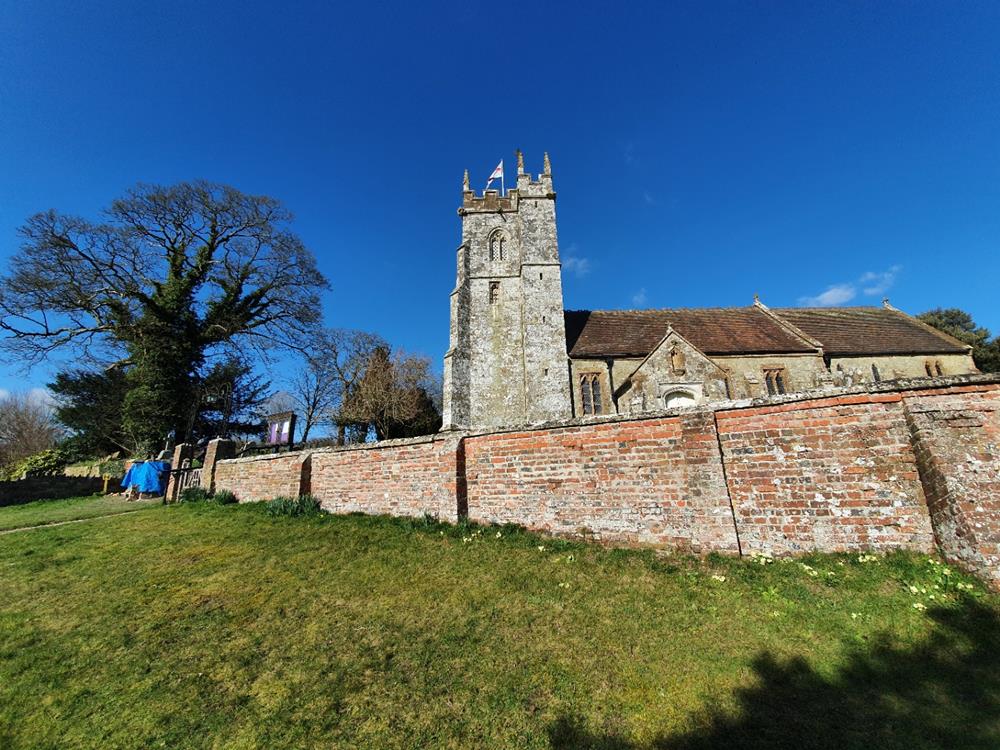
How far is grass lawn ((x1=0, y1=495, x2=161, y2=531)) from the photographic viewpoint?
10.7 m

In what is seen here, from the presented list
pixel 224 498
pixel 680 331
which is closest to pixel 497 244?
pixel 680 331

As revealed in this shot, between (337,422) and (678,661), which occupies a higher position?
(337,422)

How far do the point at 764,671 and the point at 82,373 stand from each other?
1414 inches

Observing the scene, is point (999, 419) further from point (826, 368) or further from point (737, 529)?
point (826, 368)

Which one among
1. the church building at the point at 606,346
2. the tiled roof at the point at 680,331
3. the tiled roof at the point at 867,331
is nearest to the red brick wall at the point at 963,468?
the church building at the point at 606,346

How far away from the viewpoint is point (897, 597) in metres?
4.02

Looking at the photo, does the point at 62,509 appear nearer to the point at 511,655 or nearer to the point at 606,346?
the point at 511,655

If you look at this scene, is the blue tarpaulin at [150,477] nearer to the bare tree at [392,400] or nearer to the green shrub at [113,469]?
the green shrub at [113,469]

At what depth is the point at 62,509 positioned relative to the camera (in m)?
12.7

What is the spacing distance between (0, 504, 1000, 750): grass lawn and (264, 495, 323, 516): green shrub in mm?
2832

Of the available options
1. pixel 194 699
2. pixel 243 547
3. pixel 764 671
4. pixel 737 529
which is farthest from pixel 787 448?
pixel 243 547

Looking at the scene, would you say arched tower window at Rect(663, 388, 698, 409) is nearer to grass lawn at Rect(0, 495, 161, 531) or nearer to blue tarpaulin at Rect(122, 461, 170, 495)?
grass lawn at Rect(0, 495, 161, 531)

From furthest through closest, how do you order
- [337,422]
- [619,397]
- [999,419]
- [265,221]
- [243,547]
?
[337,422]
[265,221]
[619,397]
[243,547]
[999,419]

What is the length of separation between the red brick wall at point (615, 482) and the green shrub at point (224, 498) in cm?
758
